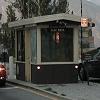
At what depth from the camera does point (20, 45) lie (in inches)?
848

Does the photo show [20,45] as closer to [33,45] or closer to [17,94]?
[33,45]

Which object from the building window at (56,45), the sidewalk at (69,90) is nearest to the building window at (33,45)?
the building window at (56,45)

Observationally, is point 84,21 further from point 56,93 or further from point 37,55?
point 56,93

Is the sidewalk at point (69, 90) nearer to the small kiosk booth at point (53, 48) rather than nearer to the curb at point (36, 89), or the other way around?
the curb at point (36, 89)

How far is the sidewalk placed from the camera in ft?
48.2

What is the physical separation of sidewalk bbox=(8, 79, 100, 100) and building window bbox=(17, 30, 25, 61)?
1729mm

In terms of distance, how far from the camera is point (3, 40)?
148 ft

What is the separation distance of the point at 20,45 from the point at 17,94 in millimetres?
5263

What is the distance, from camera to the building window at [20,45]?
21142 mm

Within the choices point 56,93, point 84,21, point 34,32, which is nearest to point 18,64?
point 34,32

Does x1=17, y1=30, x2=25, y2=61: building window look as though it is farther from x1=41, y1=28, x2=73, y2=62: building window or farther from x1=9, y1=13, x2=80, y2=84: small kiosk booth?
x1=41, y1=28, x2=73, y2=62: building window

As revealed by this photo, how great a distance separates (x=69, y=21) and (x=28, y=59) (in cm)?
267

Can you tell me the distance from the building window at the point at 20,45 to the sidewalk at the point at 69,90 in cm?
173

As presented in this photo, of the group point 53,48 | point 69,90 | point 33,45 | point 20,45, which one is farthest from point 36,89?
point 20,45
